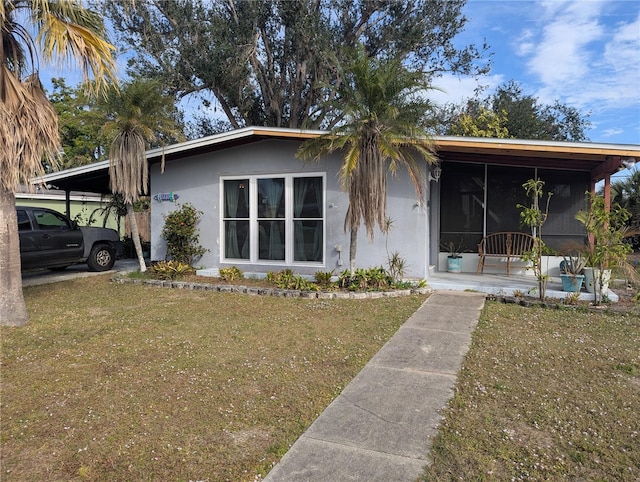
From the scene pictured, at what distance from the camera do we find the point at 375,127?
729 cm

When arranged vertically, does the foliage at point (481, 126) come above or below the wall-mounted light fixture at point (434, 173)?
above

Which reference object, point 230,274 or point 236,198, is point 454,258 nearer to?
point 230,274

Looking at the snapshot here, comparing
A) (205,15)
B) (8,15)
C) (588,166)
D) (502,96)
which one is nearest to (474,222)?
(588,166)

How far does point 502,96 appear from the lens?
73.3 feet

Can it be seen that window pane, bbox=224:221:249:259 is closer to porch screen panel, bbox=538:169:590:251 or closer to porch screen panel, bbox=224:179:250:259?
porch screen panel, bbox=224:179:250:259

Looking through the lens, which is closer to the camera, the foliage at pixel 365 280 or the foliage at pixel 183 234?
the foliage at pixel 365 280

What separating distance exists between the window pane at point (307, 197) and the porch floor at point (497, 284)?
2.76 meters

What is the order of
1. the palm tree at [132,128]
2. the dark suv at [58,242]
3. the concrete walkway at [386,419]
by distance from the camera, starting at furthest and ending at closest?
1. the dark suv at [58,242]
2. the palm tree at [132,128]
3. the concrete walkway at [386,419]

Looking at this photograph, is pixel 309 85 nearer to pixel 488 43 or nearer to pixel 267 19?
pixel 267 19

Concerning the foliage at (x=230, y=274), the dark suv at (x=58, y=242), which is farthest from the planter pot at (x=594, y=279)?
the dark suv at (x=58, y=242)

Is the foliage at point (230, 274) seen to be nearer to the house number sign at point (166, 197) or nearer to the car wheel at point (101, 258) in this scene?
the house number sign at point (166, 197)

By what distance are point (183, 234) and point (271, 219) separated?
81.2 inches

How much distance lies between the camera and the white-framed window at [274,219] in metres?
8.96

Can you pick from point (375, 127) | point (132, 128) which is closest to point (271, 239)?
point (375, 127)
